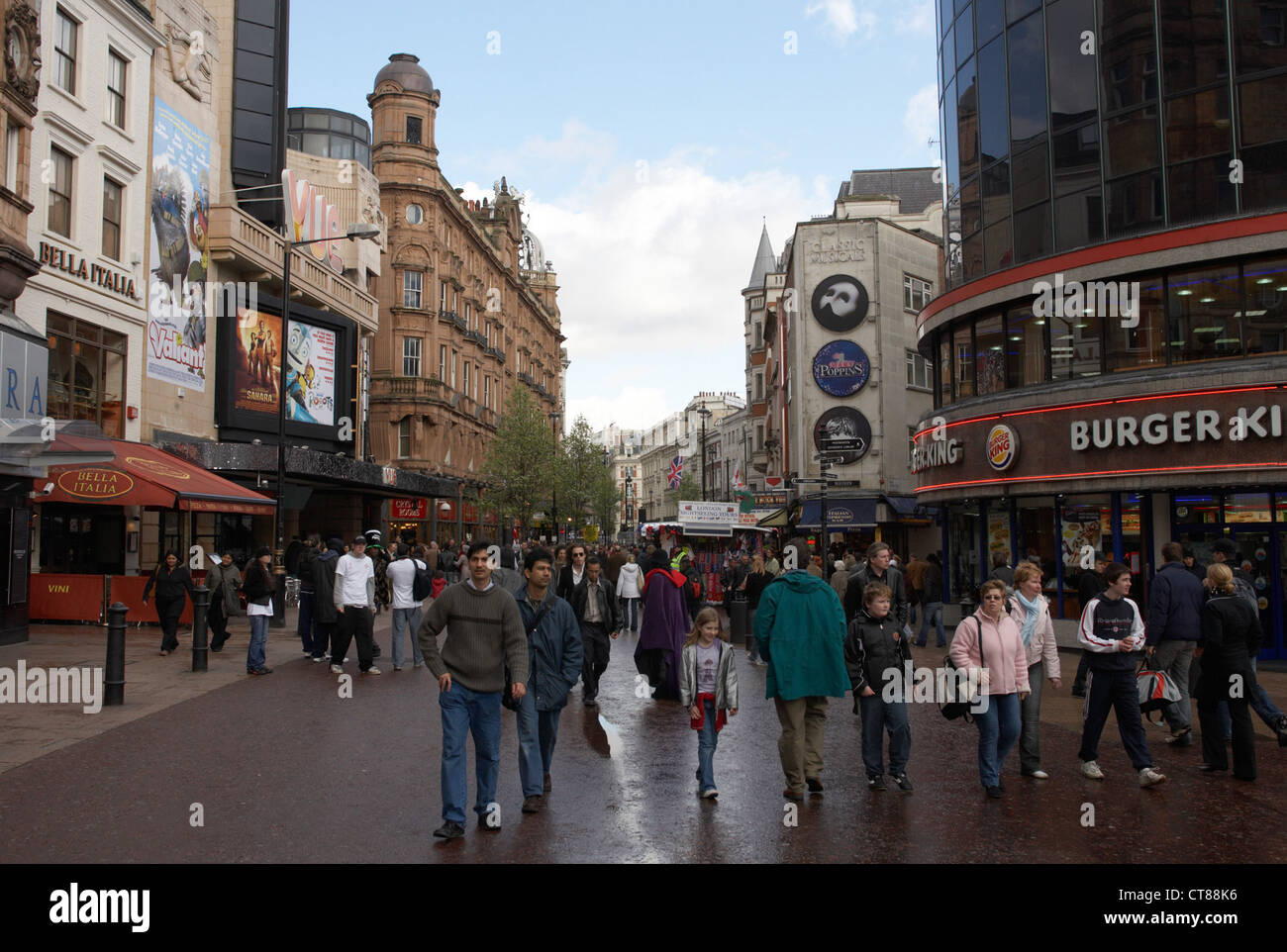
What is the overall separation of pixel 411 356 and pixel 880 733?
42.6 metres

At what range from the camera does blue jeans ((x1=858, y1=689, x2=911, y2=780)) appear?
7770 millimetres

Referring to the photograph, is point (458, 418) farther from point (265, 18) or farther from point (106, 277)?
point (106, 277)

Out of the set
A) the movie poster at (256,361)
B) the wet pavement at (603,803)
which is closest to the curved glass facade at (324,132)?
the movie poster at (256,361)

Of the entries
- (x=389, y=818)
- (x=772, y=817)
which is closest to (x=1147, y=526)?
(x=772, y=817)

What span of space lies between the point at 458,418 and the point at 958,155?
33.9 m

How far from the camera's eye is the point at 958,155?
23141 millimetres

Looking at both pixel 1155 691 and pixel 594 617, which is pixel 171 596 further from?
pixel 1155 691

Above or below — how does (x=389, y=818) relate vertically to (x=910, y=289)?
below

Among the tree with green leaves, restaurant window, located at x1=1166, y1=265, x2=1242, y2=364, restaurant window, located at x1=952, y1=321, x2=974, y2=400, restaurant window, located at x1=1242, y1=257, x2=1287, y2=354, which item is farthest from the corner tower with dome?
restaurant window, located at x1=1242, y1=257, x2=1287, y2=354

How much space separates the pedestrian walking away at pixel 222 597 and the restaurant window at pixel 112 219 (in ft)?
32.8


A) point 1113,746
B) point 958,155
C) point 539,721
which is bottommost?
point 1113,746

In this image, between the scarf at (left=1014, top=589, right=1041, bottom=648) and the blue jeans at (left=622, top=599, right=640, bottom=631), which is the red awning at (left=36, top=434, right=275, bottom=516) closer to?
the blue jeans at (left=622, top=599, right=640, bottom=631)

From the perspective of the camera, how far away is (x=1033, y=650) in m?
8.52

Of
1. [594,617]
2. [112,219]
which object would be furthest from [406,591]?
[112,219]
